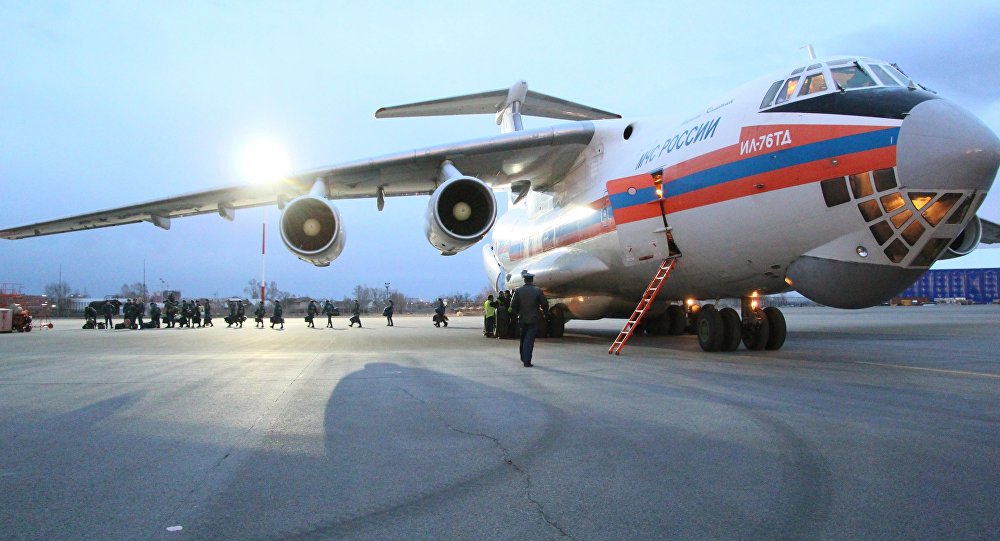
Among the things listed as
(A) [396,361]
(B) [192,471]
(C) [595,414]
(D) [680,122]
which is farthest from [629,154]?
(B) [192,471]

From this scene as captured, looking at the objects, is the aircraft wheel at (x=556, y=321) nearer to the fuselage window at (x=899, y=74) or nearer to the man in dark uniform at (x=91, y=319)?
the fuselage window at (x=899, y=74)

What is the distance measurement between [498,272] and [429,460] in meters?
12.6

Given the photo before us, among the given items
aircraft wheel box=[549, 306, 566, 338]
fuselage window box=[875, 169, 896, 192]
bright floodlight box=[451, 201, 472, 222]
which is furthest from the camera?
aircraft wheel box=[549, 306, 566, 338]

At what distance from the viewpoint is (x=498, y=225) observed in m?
16.0

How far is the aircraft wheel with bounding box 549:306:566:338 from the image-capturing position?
1289 cm

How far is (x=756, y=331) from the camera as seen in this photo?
8648 mm

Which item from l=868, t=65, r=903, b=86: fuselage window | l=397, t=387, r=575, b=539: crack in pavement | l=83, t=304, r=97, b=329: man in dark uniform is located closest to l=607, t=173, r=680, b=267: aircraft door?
l=868, t=65, r=903, b=86: fuselage window

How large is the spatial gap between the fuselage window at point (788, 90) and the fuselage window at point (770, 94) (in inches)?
3.1

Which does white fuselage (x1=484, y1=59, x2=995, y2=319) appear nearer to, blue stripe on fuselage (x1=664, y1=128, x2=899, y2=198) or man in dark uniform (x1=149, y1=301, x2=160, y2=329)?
blue stripe on fuselage (x1=664, y1=128, x2=899, y2=198)

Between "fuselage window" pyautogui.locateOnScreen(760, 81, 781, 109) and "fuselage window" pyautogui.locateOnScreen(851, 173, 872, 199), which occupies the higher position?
"fuselage window" pyautogui.locateOnScreen(760, 81, 781, 109)

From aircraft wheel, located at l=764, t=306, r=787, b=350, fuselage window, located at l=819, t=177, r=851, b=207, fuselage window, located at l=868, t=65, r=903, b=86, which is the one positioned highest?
fuselage window, located at l=868, t=65, r=903, b=86

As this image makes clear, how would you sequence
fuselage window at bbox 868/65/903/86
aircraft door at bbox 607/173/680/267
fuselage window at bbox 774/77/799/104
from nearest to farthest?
fuselage window at bbox 868/65/903/86
fuselage window at bbox 774/77/799/104
aircraft door at bbox 607/173/680/267

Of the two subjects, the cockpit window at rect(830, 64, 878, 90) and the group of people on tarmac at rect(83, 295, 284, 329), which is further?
the group of people on tarmac at rect(83, 295, 284, 329)

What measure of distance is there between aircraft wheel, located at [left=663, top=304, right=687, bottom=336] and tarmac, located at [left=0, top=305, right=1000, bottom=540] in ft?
22.7
